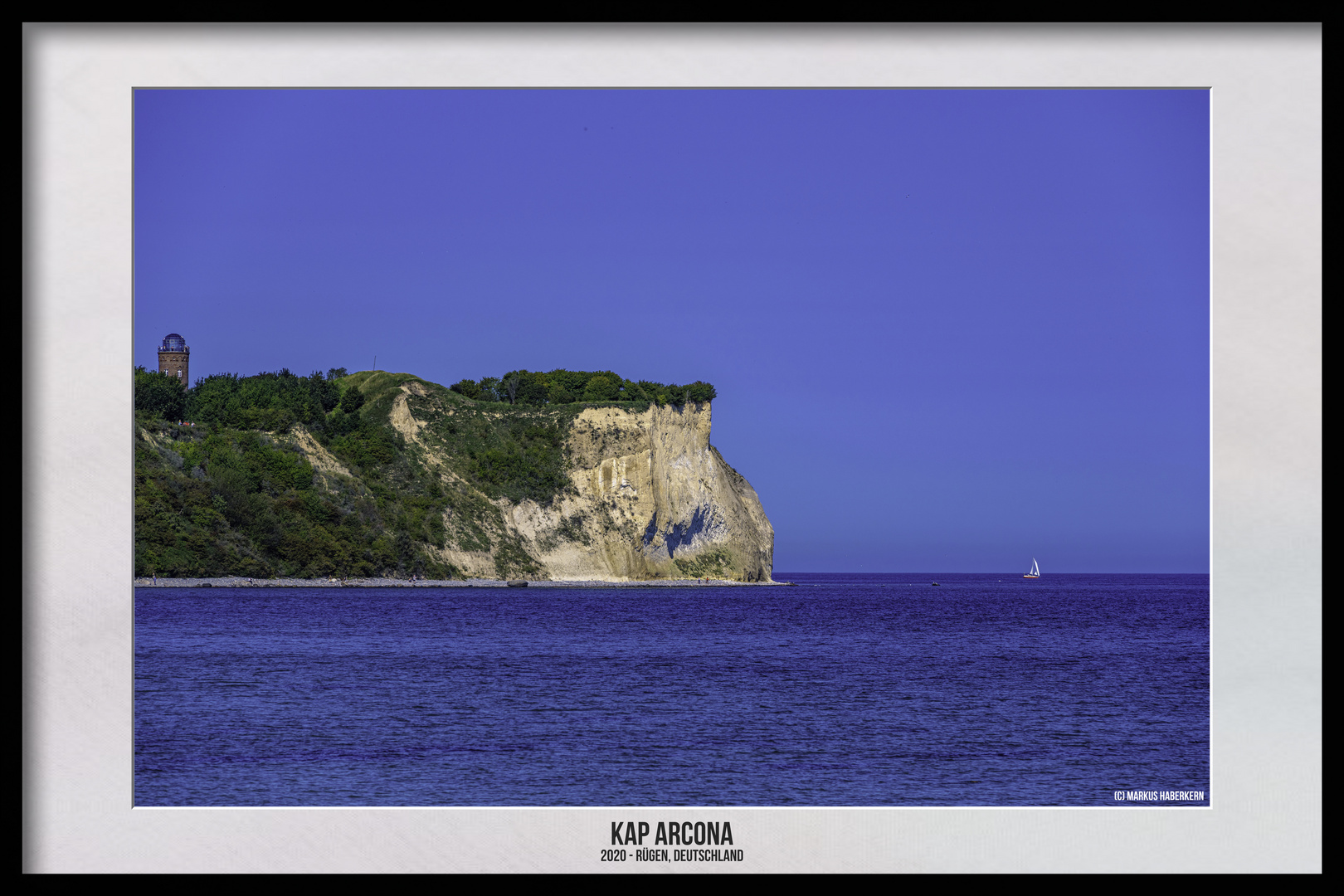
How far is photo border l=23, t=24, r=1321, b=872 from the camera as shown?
5.39 meters

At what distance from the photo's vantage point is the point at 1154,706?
1962 centimetres

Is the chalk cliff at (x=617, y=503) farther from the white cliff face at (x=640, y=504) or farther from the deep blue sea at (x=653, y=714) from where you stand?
the deep blue sea at (x=653, y=714)

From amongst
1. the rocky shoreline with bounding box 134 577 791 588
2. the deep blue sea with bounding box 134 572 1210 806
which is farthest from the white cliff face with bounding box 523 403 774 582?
the deep blue sea with bounding box 134 572 1210 806

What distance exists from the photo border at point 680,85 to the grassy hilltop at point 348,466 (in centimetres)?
Result: 5425

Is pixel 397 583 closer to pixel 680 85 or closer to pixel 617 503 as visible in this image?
pixel 617 503

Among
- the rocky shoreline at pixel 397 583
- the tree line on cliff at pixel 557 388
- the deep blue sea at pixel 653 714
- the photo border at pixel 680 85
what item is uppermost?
the tree line on cliff at pixel 557 388

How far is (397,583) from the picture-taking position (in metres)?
74.0

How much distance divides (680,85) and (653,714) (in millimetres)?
13528

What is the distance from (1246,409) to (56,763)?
19.2ft

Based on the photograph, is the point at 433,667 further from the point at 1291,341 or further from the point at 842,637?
the point at 1291,341

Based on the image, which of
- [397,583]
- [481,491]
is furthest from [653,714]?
[481,491]

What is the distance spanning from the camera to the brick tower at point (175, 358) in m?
72.9

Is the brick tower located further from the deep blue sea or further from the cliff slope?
the deep blue sea

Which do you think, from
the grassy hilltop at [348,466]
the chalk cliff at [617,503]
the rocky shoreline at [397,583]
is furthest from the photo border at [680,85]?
the chalk cliff at [617,503]
